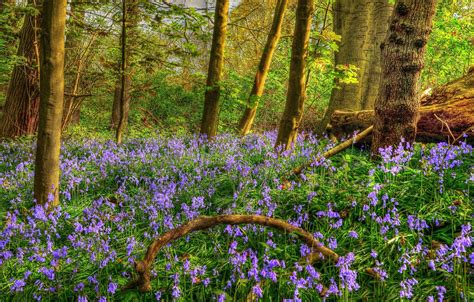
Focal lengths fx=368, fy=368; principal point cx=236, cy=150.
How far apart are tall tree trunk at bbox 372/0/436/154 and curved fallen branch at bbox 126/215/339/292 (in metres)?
1.97

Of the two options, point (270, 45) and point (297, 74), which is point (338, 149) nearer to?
point (297, 74)

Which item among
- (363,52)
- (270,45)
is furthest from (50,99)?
(363,52)

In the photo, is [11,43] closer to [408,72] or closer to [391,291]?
[408,72]

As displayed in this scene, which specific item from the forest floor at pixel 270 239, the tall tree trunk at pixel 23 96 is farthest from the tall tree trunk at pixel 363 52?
the tall tree trunk at pixel 23 96

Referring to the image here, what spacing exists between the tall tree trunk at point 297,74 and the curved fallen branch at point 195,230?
3.29 m

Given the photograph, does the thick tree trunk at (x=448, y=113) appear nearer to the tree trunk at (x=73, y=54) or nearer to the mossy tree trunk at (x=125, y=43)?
the mossy tree trunk at (x=125, y=43)

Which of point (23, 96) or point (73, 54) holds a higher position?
point (73, 54)

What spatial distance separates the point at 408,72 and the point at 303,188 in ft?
5.43

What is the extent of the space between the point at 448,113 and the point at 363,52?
14.1 ft

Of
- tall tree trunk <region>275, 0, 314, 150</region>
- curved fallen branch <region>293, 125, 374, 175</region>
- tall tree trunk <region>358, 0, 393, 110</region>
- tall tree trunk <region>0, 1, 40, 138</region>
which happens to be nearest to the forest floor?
curved fallen branch <region>293, 125, 374, 175</region>

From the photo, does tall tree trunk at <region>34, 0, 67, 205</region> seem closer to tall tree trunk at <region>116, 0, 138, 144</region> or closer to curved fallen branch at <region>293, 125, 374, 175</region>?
curved fallen branch at <region>293, 125, 374, 175</region>

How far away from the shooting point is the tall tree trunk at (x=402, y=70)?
3777mm

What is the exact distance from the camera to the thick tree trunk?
5.00 meters

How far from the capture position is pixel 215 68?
322 inches
